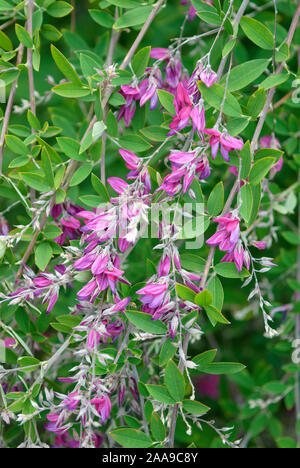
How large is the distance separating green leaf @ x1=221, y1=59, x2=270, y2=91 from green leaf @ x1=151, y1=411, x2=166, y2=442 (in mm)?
663

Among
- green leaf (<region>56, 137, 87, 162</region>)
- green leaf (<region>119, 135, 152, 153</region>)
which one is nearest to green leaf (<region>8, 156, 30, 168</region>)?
green leaf (<region>56, 137, 87, 162</region>)

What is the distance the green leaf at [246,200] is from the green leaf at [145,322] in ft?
0.88

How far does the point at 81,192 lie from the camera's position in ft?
5.52

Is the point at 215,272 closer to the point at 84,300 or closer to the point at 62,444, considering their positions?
the point at 84,300

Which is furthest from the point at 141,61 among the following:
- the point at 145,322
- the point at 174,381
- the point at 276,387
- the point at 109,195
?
the point at 276,387

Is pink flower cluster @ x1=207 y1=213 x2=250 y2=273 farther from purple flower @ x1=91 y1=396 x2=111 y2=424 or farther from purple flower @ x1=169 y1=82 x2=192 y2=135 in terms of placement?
purple flower @ x1=91 y1=396 x2=111 y2=424

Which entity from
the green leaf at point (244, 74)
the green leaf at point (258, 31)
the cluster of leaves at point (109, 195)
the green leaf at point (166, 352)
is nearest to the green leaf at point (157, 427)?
the cluster of leaves at point (109, 195)

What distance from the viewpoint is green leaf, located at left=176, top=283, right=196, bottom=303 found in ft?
3.14

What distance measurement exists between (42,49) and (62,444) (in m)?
1.69

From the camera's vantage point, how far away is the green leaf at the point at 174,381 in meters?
0.97

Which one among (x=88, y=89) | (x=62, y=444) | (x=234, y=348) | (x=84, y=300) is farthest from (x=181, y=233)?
(x=234, y=348)

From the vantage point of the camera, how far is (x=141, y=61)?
3.61 feet

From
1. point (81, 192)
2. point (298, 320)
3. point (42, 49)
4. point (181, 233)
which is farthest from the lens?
point (42, 49)

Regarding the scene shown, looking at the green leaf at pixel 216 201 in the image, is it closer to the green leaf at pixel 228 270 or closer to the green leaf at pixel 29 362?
the green leaf at pixel 228 270
